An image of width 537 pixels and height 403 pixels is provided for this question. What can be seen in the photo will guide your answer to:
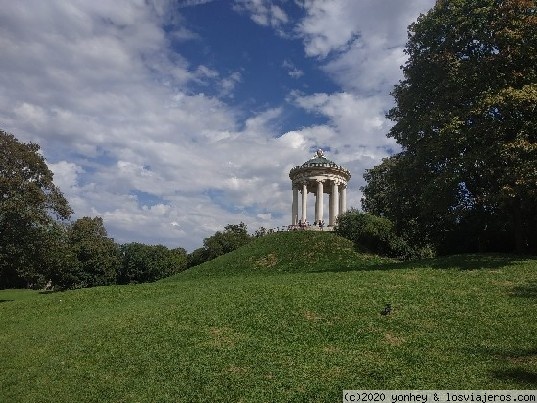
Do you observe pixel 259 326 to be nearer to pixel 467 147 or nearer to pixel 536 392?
pixel 536 392

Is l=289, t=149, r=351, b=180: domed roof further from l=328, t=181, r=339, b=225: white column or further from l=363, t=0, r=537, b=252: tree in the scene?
l=363, t=0, r=537, b=252: tree

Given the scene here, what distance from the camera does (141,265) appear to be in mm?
64500

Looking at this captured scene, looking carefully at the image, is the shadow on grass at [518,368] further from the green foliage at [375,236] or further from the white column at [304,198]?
the white column at [304,198]

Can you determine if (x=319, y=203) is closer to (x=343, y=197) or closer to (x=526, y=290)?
(x=343, y=197)

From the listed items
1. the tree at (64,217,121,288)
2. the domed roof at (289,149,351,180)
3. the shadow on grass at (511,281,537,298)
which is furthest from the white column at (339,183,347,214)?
the shadow on grass at (511,281,537,298)

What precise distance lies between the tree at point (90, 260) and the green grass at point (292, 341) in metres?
36.2

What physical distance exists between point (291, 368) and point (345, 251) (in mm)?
29308

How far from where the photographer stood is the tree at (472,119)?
23.7 metres

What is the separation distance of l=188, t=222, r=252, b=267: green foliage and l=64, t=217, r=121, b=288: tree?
10.8 meters

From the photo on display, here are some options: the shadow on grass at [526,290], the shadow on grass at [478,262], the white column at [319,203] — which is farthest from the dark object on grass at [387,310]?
the white column at [319,203]

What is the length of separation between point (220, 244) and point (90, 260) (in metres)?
16.0

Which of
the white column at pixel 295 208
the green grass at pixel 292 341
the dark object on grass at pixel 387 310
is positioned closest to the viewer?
the green grass at pixel 292 341

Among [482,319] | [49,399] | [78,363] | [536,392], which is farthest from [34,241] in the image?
[536,392]

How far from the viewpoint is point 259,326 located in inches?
631
